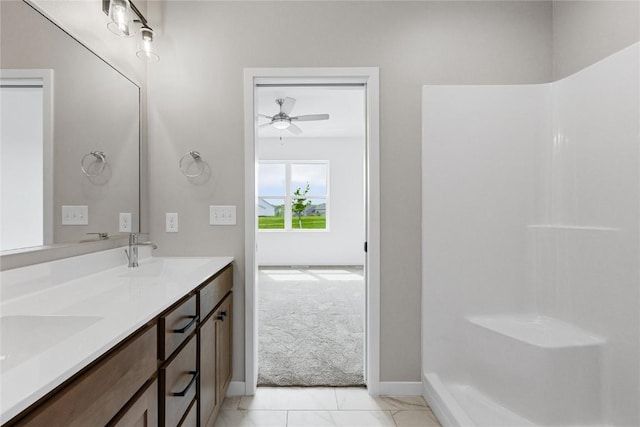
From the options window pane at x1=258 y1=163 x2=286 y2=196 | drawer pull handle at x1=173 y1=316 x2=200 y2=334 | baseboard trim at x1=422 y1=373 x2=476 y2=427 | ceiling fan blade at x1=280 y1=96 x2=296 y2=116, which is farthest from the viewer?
window pane at x1=258 y1=163 x2=286 y2=196

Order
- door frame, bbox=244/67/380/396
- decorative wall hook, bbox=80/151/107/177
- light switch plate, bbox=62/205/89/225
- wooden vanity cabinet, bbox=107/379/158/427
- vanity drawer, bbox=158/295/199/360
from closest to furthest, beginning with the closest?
wooden vanity cabinet, bbox=107/379/158/427
vanity drawer, bbox=158/295/199/360
light switch plate, bbox=62/205/89/225
decorative wall hook, bbox=80/151/107/177
door frame, bbox=244/67/380/396

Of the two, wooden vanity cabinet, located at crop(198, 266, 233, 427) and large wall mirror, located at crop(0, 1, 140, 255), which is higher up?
large wall mirror, located at crop(0, 1, 140, 255)

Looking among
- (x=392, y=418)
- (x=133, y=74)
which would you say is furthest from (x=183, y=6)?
(x=392, y=418)

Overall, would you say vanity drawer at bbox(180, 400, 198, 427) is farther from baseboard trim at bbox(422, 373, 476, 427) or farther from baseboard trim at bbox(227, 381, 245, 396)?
baseboard trim at bbox(422, 373, 476, 427)

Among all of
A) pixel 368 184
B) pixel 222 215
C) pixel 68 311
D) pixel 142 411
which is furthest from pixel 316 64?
pixel 142 411

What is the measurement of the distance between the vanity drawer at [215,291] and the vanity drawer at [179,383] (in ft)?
0.58

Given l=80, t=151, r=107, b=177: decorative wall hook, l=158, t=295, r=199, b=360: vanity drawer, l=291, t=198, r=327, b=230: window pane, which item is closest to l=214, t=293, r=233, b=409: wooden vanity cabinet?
l=158, t=295, r=199, b=360: vanity drawer

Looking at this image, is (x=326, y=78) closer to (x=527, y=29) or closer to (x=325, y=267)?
(x=527, y=29)

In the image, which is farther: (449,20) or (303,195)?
(303,195)

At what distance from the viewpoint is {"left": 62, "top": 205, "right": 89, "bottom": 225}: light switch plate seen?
159 centimetres

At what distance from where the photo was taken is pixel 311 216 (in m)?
7.04

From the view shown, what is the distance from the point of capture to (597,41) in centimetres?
195

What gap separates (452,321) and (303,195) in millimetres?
4972

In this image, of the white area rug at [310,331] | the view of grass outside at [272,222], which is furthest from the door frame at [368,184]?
the view of grass outside at [272,222]
